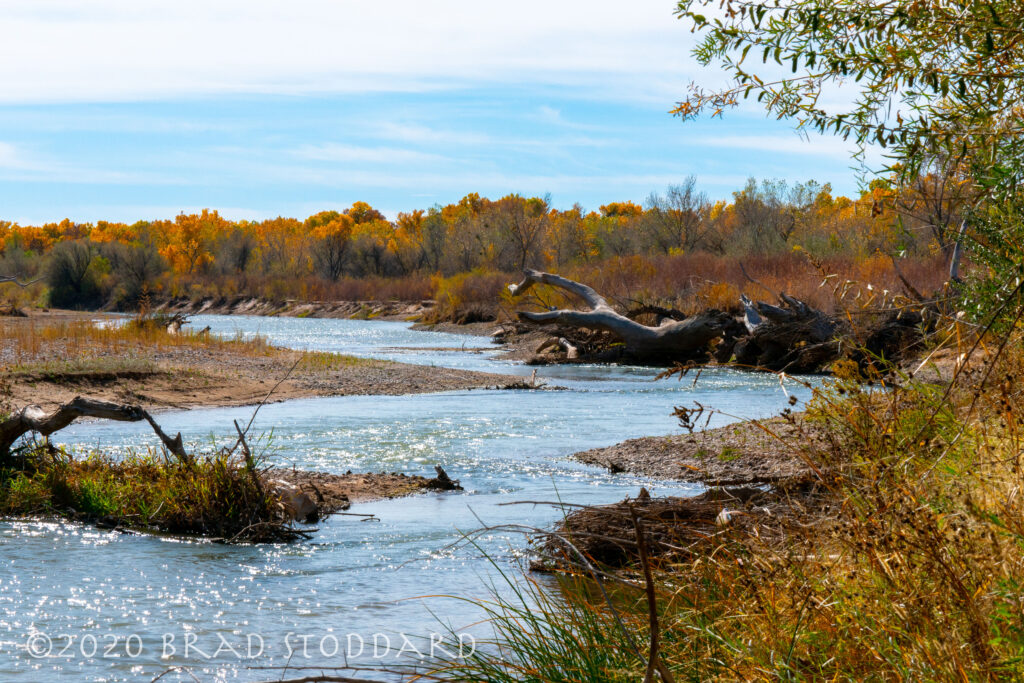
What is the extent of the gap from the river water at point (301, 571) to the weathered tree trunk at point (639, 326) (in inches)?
393

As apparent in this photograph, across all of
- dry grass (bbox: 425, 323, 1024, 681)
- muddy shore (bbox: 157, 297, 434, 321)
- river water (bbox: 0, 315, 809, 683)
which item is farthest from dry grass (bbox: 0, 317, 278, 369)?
muddy shore (bbox: 157, 297, 434, 321)

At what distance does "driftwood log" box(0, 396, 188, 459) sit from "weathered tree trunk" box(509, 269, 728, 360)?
597 inches

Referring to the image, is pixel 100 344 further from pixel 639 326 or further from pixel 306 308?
pixel 306 308

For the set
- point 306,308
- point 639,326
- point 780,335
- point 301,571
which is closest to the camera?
point 301,571

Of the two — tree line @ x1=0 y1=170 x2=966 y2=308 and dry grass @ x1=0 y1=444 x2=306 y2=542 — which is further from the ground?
tree line @ x1=0 y1=170 x2=966 y2=308

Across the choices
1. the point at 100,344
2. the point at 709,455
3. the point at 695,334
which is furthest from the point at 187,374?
the point at 709,455

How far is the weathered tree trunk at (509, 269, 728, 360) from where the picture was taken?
78.2 ft

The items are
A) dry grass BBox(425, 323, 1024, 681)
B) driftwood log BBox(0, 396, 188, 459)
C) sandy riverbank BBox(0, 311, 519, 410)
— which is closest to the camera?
dry grass BBox(425, 323, 1024, 681)

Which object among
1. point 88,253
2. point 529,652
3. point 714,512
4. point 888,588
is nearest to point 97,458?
point 714,512

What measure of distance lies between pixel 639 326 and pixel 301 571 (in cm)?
1833

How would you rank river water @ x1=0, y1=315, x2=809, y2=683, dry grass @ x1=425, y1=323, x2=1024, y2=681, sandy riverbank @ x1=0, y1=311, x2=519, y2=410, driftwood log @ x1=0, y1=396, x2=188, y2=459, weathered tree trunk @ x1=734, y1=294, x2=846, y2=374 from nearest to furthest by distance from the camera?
dry grass @ x1=425, y1=323, x2=1024, y2=681 < river water @ x1=0, y1=315, x2=809, y2=683 < driftwood log @ x1=0, y1=396, x2=188, y2=459 < sandy riverbank @ x1=0, y1=311, x2=519, y2=410 < weathered tree trunk @ x1=734, y1=294, x2=846, y2=374

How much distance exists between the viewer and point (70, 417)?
8.97 m

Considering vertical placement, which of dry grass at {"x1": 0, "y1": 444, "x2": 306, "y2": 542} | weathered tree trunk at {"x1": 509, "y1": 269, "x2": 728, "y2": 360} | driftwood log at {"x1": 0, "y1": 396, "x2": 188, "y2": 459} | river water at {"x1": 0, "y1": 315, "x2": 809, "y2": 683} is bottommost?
river water at {"x1": 0, "y1": 315, "x2": 809, "y2": 683}

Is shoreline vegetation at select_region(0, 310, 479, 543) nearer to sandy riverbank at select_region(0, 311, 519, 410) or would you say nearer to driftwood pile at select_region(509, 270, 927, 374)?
sandy riverbank at select_region(0, 311, 519, 410)
